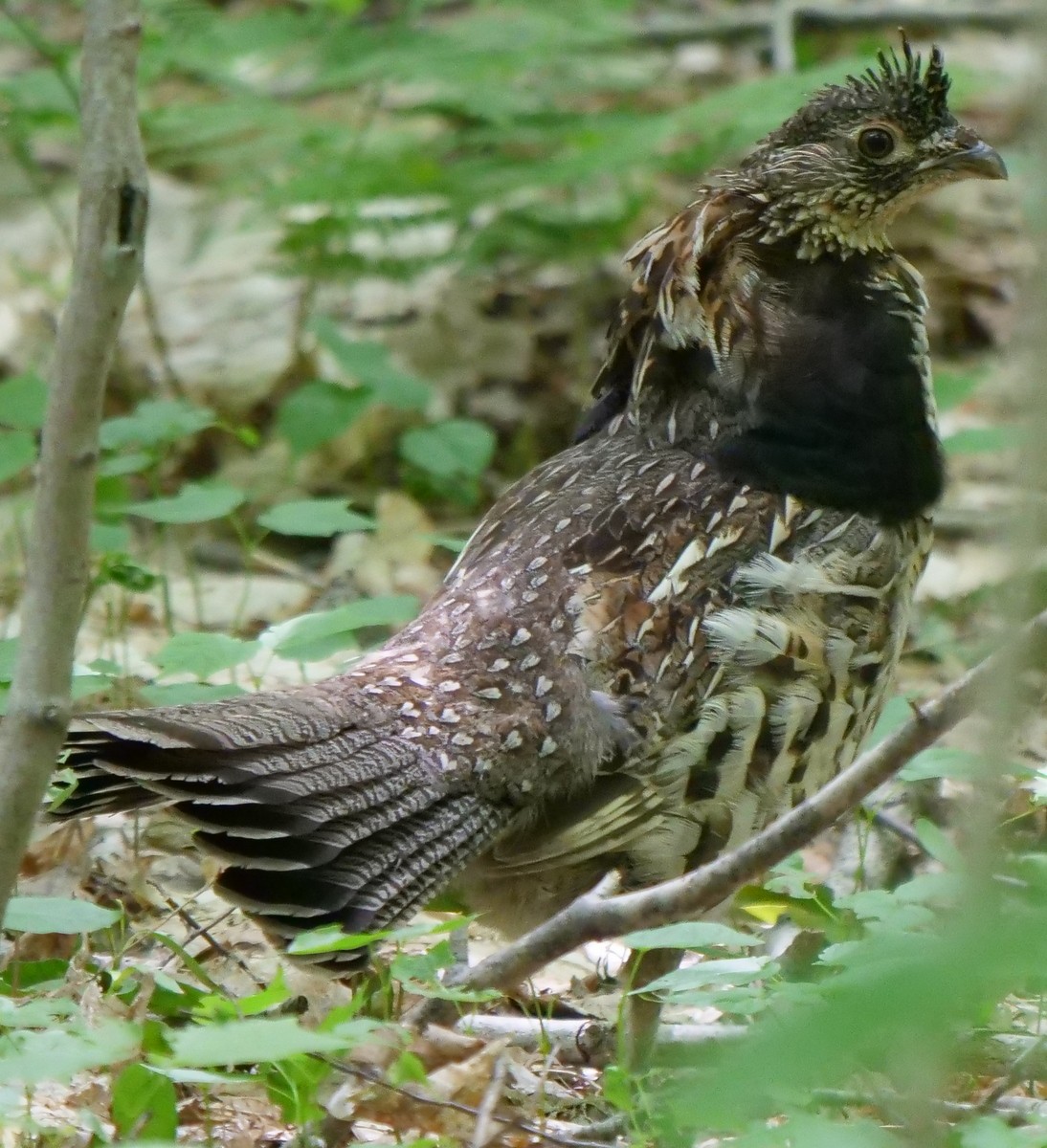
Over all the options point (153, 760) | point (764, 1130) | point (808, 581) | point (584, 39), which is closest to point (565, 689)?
point (808, 581)

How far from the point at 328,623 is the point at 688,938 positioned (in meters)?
1.37

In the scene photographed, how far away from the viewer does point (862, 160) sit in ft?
12.8

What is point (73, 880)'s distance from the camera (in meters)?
3.88

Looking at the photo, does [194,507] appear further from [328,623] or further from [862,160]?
[862,160]

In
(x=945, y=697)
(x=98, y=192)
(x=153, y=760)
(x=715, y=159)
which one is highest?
(x=715, y=159)

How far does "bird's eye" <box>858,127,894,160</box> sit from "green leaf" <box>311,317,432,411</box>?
7.39 ft

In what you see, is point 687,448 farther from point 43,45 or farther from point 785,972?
point 43,45

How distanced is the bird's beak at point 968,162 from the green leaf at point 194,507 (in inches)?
77.0

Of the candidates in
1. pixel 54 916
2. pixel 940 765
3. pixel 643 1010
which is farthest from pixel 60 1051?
pixel 940 765

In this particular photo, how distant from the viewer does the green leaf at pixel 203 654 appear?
11.9ft

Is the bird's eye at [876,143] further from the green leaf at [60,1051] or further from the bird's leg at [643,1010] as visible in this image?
the green leaf at [60,1051]

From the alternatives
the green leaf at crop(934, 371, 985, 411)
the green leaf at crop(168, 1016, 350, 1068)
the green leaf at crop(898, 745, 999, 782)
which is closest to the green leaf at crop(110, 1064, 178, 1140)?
the green leaf at crop(168, 1016, 350, 1068)

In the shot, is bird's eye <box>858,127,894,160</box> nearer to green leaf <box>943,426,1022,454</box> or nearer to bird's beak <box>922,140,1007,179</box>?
bird's beak <box>922,140,1007,179</box>

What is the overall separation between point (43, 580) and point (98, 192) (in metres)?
0.55
